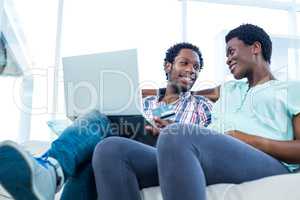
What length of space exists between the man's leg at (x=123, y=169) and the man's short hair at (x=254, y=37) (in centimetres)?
65

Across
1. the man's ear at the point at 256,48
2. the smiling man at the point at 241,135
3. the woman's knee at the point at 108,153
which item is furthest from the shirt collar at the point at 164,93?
the woman's knee at the point at 108,153

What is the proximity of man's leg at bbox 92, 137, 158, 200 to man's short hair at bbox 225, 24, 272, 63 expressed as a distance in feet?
2.13

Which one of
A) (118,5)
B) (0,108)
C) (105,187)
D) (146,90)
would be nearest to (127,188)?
(105,187)

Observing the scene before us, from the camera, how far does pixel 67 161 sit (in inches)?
40.2

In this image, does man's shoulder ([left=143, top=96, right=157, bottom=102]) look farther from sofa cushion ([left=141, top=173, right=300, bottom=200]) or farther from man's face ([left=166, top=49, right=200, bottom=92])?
sofa cushion ([left=141, top=173, right=300, bottom=200])

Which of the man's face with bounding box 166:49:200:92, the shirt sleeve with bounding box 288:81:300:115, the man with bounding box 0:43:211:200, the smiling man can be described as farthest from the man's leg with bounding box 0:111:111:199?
the man's face with bounding box 166:49:200:92

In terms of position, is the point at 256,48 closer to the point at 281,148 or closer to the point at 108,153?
the point at 281,148

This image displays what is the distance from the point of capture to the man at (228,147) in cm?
84

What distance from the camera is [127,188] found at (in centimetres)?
96

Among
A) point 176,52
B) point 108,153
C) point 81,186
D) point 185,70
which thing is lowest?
point 81,186

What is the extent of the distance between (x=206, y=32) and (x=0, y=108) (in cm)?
146

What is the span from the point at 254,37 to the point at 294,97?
0.37 m

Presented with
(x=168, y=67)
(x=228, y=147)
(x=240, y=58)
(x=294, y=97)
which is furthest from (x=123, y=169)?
(x=168, y=67)

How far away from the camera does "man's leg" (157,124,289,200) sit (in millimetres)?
809
